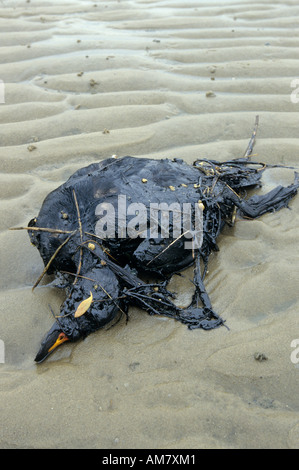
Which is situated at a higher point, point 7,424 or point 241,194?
point 241,194

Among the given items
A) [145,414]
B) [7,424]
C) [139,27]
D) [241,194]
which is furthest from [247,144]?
[139,27]

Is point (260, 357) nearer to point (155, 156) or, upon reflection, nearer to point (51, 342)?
point (51, 342)

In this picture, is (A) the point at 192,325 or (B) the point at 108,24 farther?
(B) the point at 108,24

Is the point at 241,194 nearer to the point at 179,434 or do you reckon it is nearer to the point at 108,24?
the point at 179,434

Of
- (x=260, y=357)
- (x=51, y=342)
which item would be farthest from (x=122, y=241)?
(x=260, y=357)

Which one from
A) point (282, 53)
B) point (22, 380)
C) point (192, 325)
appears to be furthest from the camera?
point (282, 53)

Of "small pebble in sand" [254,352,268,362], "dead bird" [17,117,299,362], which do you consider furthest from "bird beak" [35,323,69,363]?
"small pebble in sand" [254,352,268,362]

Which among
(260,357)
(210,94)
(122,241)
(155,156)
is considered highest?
(210,94)
